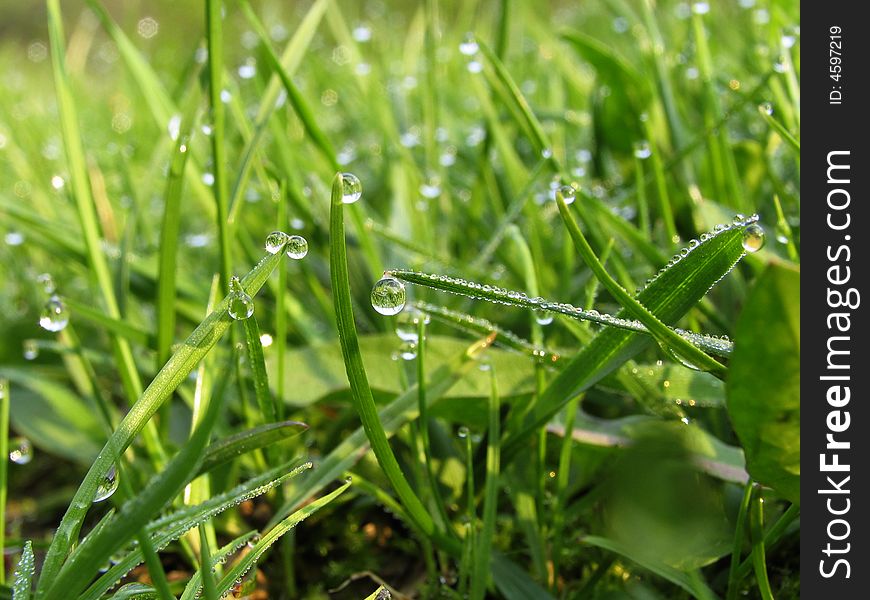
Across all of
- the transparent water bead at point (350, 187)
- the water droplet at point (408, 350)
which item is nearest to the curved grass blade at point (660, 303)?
the water droplet at point (408, 350)

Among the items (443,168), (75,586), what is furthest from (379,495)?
(443,168)

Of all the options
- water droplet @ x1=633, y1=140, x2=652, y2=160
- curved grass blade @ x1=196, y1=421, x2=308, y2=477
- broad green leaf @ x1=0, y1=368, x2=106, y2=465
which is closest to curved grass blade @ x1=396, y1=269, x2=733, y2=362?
curved grass blade @ x1=196, y1=421, x2=308, y2=477

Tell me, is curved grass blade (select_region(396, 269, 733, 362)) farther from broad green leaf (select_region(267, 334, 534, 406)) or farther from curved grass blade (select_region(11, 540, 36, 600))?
curved grass blade (select_region(11, 540, 36, 600))

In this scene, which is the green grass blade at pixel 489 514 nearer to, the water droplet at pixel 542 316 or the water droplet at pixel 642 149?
the water droplet at pixel 542 316

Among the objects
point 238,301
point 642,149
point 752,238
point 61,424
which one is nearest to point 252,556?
Answer: point 238,301

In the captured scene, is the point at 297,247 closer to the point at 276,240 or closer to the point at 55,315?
the point at 276,240

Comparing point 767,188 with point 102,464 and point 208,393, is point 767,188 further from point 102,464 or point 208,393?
point 102,464
